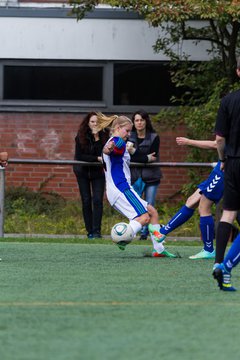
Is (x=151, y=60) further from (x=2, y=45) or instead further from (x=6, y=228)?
(x=6, y=228)

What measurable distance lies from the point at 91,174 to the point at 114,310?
28.8 feet

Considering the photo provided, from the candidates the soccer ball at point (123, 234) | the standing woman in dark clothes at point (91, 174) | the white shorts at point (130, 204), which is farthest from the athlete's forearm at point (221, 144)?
the standing woman in dark clothes at point (91, 174)

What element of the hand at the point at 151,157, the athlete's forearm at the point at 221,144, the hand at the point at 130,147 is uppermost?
the athlete's forearm at the point at 221,144

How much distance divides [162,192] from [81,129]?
186 inches

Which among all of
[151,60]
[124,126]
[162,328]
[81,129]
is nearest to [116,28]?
[151,60]

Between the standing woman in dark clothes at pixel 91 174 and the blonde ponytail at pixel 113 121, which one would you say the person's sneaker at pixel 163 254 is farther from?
the standing woman in dark clothes at pixel 91 174

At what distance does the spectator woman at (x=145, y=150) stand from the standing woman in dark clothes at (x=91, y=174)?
53 centimetres

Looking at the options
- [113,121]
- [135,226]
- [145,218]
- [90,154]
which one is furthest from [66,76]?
[135,226]

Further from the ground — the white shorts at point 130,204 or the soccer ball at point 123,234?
the white shorts at point 130,204

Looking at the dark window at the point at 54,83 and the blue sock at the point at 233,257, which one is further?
the dark window at the point at 54,83

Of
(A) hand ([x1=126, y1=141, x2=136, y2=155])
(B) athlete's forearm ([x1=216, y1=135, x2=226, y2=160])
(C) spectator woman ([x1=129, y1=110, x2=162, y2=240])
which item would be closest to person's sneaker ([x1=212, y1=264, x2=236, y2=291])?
(B) athlete's forearm ([x1=216, y1=135, x2=226, y2=160])

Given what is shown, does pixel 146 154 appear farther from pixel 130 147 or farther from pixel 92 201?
pixel 130 147

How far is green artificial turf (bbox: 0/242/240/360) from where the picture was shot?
7.03m

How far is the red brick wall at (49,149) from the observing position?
856 inches
